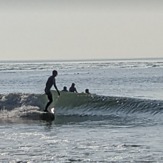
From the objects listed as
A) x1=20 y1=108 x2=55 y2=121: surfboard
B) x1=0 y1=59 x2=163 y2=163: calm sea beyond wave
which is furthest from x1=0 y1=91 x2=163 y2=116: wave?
x1=20 y1=108 x2=55 y2=121: surfboard

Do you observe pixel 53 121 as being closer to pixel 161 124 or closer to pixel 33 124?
pixel 33 124

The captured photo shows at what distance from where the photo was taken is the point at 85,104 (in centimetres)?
2844

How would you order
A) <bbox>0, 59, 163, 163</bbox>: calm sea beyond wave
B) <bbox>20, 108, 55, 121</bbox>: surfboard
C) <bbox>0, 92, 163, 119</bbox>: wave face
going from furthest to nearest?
<bbox>0, 92, 163, 119</bbox>: wave face, <bbox>20, 108, 55, 121</bbox>: surfboard, <bbox>0, 59, 163, 163</bbox>: calm sea beyond wave

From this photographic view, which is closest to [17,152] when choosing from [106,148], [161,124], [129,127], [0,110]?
[106,148]

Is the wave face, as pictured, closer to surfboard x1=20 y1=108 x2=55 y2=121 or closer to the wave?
the wave

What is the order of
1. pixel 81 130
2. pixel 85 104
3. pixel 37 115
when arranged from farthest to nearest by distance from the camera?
1. pixel 85 104
2. pixel 37 115
3. pixel 81 130

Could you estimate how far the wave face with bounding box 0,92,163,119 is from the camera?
26.1 meters

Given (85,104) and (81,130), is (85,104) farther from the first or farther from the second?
(81,130)

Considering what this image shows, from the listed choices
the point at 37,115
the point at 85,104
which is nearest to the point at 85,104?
the point at 85,104

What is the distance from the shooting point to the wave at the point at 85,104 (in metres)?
26.2

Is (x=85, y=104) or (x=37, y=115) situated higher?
(x=85, y=104)

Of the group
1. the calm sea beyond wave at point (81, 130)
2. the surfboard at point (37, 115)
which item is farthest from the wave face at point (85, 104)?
the surfboard at point (37, 115)

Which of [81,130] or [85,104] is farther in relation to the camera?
[85,104]

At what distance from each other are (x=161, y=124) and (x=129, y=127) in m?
1.50
